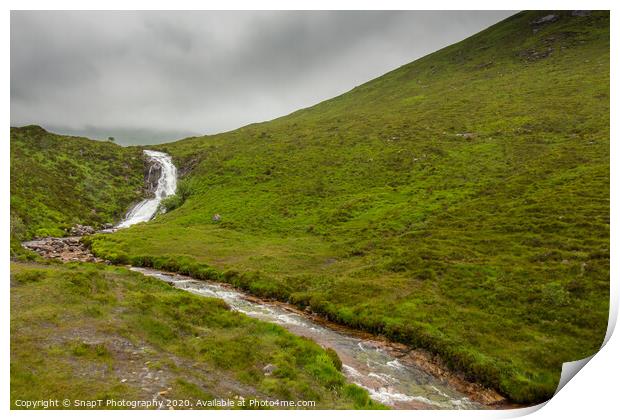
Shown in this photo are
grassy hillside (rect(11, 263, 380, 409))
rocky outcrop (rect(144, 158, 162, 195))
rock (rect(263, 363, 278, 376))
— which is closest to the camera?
grassy hillside (rect(11, 263, 380, 409))

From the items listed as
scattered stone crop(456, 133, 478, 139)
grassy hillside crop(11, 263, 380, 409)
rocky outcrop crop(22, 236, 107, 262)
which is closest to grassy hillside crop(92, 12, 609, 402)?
scattered stone crop(456, 133, 478, 139)

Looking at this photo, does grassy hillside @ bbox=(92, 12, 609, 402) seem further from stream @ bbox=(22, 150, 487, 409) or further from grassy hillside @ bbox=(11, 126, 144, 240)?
grassy hillside @ bbox=(11, 126, 144, 240)

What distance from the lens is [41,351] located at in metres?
17.3

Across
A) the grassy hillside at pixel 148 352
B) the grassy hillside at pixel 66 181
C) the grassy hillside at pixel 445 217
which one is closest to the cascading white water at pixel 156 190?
the grassy hillside at pixel 66 181

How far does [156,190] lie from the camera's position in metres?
105

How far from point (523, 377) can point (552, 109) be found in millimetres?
84357

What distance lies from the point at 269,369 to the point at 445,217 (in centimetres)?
4102

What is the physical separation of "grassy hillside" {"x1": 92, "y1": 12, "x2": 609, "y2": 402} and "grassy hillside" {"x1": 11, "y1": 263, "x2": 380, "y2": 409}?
9.47 m

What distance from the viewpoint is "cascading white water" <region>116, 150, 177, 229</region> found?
283ft

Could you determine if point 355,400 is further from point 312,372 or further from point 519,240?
point 519,240

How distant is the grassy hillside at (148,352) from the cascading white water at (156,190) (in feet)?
195

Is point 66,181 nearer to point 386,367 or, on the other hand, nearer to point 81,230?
point 81,230

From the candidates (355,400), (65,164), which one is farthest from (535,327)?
(65,164)

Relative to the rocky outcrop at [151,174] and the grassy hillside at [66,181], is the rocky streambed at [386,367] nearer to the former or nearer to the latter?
the grassy hillside at [66,181]
